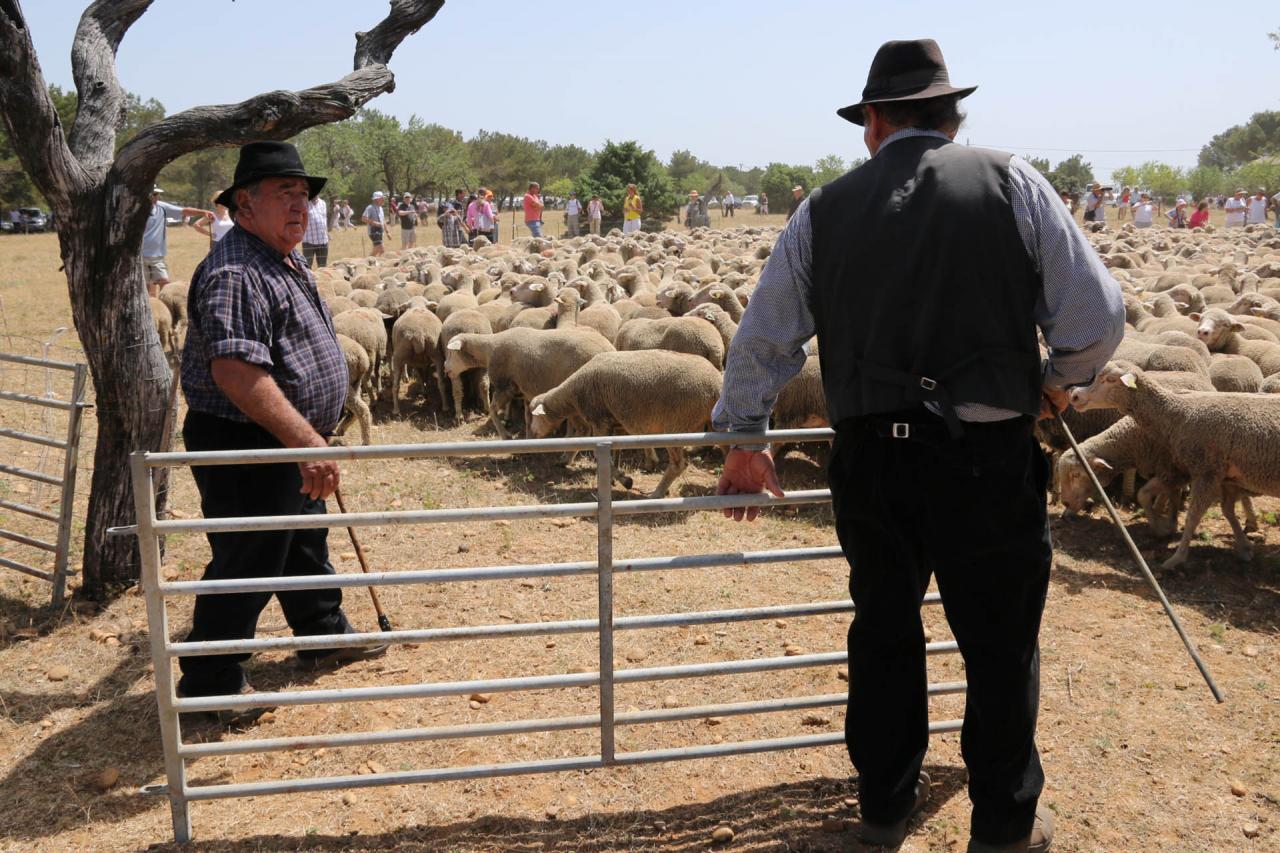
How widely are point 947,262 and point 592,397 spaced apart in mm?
6186

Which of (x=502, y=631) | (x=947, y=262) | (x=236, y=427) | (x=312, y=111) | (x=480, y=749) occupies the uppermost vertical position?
(x=312, y=111)

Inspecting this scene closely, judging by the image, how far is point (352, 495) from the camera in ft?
25.4

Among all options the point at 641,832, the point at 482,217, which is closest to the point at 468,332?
the point at 641,832

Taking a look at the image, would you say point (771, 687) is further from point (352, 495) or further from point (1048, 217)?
point (352, 495)

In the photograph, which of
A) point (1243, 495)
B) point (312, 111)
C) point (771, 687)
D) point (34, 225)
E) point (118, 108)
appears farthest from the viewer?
point (34, 225)

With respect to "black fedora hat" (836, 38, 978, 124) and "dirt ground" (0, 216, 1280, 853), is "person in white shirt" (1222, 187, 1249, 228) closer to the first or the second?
"dirt ground" (0, 216, 1280, 853)

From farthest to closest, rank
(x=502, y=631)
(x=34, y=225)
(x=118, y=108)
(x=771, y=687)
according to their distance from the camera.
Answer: (x=34, y=225), (x=118, y=108), (x=771, y=687), (x=502, y=631)

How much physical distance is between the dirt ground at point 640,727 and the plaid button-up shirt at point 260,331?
57.1 inches

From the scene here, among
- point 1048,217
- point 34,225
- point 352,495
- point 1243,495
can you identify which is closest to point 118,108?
point 352,495

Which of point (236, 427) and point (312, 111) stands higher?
point (312, 111)

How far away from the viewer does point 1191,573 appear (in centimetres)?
684

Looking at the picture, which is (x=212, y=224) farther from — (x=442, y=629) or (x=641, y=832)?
(x=641, y=832)

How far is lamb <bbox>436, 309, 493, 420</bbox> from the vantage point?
11.4 meters

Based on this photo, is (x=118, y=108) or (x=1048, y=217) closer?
(x=1048, y=217)
